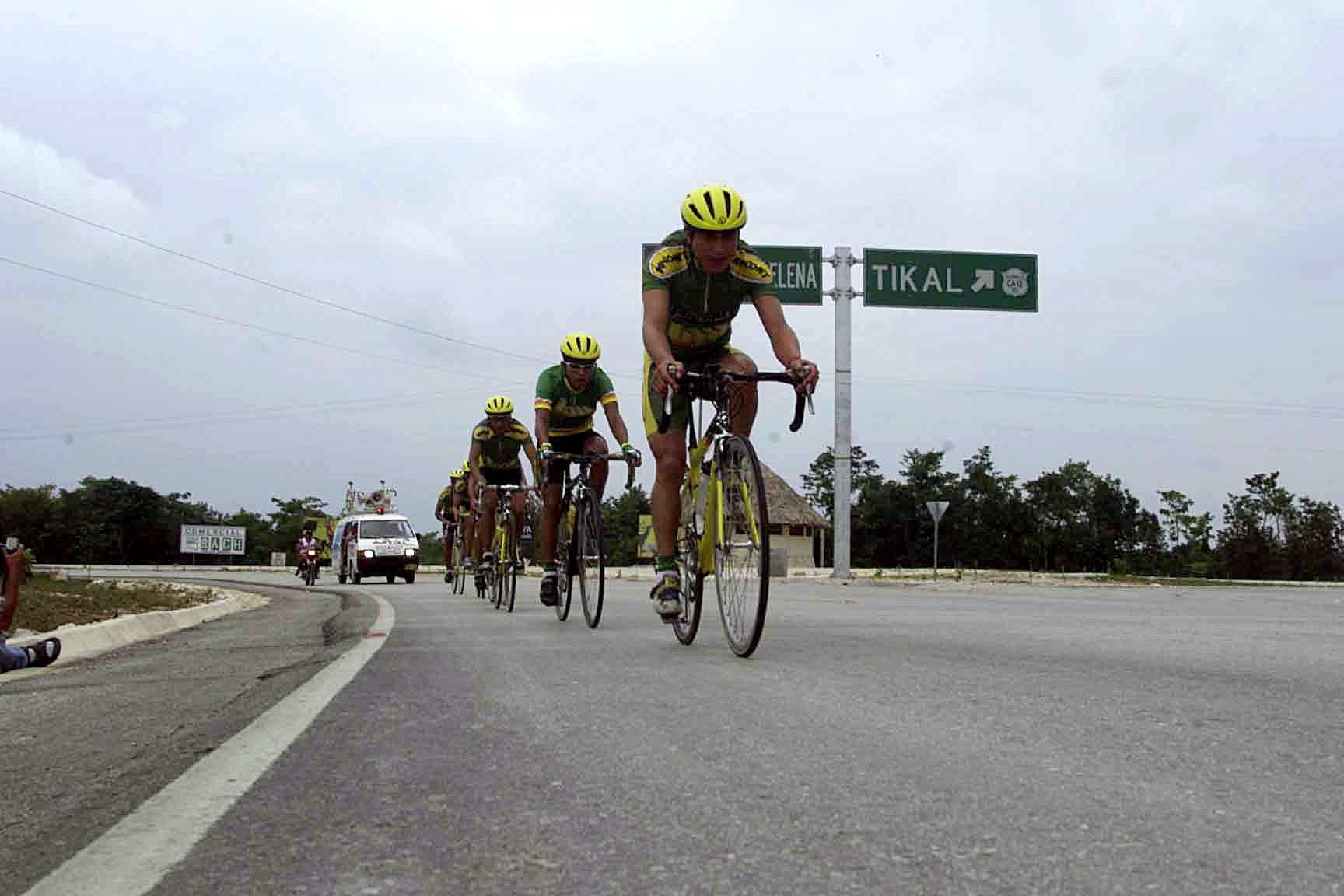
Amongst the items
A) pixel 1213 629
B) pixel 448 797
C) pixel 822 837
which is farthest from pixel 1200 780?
pixel 1213 629

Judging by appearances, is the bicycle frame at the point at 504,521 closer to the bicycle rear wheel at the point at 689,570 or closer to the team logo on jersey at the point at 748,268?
the bicycle rear wheel at the point at 689,570

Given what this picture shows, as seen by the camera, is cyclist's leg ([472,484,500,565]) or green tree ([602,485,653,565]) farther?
green tree ([602,485,653,565])

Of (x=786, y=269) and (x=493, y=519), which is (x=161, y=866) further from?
(x=786, y=269)

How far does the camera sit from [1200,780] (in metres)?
2.64

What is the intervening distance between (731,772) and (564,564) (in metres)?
6.62

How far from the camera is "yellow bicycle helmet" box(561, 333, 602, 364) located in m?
9.02

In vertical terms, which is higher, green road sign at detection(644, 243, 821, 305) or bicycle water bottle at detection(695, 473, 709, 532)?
green road sign at detection(644, 243, 821, 305)

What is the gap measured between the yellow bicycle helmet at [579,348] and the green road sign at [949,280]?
64.9 feet

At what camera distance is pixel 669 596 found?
623 cm

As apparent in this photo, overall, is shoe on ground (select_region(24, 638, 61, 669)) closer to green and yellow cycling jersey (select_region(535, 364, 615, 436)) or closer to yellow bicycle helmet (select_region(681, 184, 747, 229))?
green and yellow cycling jersey (select_region(535, 364, 615, 436))

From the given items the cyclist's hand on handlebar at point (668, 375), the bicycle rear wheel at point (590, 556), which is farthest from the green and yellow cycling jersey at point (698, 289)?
the bicycle rear wheel at point (590, 556)

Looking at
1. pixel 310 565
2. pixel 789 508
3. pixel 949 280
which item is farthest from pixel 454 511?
pixel 789 508

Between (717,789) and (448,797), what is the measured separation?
0.54m

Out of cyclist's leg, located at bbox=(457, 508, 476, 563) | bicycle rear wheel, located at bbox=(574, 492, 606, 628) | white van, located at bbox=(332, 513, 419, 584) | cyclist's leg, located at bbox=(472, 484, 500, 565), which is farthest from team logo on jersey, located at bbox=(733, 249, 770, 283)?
white van, located at bbox=(332, 513, 419, 584)
